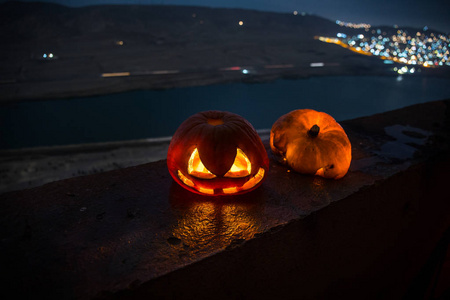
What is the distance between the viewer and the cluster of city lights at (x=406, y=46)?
11258 mm

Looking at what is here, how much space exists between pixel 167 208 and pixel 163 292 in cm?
53

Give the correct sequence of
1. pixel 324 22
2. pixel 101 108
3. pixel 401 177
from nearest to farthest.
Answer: pixel 401 177 → pixel 101 108 → pixel 324 22

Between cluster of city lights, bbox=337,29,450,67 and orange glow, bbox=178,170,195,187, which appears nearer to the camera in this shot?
orange glow, bbox=178,170,195,187

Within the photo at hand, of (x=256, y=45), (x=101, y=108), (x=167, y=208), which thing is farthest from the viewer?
(x=256, y=45)

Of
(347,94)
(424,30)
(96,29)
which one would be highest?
(424,30)

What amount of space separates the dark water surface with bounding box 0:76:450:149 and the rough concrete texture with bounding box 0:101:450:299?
8669mm

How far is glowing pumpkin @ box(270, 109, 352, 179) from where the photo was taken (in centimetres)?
190

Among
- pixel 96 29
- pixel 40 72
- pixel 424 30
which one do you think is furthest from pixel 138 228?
pixel 424 30

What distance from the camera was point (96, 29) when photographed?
1223cm

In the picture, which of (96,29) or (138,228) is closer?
(138,228)

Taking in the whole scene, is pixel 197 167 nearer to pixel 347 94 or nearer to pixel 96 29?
pixel 96 29

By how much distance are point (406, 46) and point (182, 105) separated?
11596mm

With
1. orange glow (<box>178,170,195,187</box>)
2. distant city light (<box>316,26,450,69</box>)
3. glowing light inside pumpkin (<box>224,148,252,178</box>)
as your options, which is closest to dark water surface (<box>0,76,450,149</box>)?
distant city light (<box>316,26,450,69</box>)

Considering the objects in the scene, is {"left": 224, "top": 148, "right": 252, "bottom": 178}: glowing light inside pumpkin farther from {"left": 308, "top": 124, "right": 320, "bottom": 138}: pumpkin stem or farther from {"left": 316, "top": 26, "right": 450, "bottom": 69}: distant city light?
{"left": 316, "top": 26, "right": 450, "bottom": 69}: distant city light
